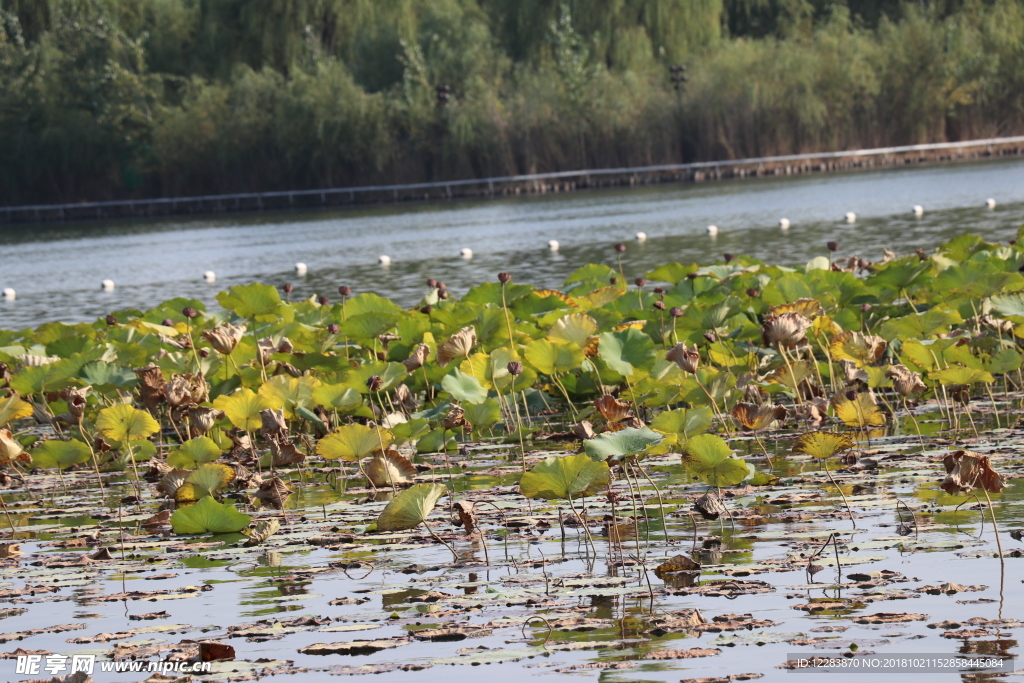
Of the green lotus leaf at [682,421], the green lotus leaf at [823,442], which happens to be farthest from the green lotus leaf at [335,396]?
the green lotus leaf at [823,442]

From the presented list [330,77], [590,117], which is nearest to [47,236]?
[330,77]

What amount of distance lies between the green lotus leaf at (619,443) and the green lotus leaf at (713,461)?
264mm

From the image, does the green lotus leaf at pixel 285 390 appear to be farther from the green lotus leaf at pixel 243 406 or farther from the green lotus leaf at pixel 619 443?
the green lotus leaf at pixel 619 443

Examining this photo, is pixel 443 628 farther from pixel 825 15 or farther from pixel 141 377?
pixel 825 15

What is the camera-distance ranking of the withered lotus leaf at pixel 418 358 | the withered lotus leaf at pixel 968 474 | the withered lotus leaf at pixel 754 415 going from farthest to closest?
the withered lotus leaf at pixel 418 358
the withered lotus leaf at pixel 754 415
the withered lotus leaf at pixel 968 474

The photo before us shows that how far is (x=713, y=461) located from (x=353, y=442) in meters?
1.17

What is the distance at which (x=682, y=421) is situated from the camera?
4.02m

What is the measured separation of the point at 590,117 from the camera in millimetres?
36125

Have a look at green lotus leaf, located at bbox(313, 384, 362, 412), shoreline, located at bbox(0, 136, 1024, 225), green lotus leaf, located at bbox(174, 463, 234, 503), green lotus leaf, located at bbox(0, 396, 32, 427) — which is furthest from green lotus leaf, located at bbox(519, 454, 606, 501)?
shoreline, located at bbox(0, 136, 1024, 225)

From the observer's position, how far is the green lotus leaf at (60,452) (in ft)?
15.6

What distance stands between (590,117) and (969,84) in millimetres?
10365

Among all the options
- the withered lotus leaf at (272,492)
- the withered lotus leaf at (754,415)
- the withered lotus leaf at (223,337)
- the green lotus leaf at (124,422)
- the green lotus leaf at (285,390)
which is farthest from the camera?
the withered lotus leaf at (223,337)

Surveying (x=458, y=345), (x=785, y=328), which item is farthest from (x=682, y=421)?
(x=458, y=345)

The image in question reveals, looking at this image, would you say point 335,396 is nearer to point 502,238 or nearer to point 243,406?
point 243,406
